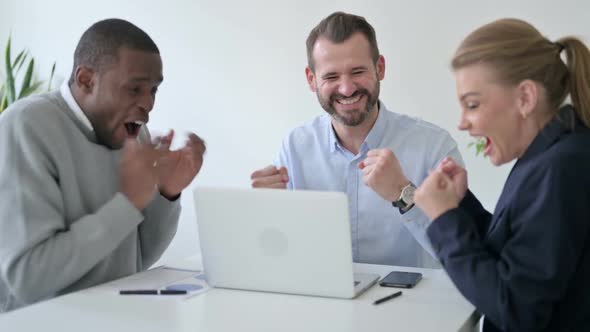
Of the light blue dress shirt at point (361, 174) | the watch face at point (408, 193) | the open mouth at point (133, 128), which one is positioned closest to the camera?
the watch face at point (408, 193)

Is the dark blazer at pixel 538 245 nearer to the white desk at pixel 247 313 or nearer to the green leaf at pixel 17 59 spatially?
the white desk at pixel 247 313

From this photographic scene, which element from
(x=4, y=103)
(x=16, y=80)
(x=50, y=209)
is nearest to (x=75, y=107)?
(x=50, y=209)

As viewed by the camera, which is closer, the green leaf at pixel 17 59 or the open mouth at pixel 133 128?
the open mouth at pixel 133 128

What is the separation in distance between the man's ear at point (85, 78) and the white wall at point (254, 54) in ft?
5.55

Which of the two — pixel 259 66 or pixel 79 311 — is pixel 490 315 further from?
pixel 259 66

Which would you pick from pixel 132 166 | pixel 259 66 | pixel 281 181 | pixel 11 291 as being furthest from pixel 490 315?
pixel 259 66

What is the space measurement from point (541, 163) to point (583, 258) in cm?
19

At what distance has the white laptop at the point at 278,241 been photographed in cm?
131

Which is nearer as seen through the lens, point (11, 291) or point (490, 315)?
point (490, 315)

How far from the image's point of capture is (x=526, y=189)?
112 cm

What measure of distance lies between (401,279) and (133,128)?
890 mm

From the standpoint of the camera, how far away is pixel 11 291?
1.49 meters

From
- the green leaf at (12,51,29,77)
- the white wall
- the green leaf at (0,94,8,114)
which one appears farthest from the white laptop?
the green leaf at (12,51,29,77)

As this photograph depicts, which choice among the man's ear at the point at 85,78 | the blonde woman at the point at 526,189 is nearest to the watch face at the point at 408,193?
the blonde woman at the point at 526,189
